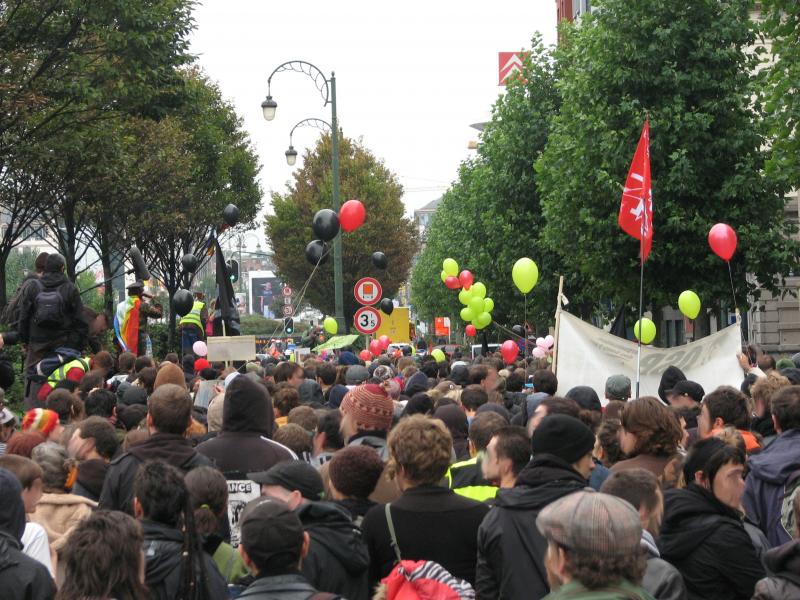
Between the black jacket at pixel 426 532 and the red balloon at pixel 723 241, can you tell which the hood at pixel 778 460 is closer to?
the black jacket at pixel 426 532

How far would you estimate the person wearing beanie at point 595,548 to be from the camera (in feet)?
11.3

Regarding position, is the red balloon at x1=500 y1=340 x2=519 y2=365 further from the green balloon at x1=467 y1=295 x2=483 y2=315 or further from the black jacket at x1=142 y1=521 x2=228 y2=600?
the black jacket at x1=142 y1=521 x2=228 y2=600

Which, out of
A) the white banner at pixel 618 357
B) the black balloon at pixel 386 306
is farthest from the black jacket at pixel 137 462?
the black balloon at pixel 386 306

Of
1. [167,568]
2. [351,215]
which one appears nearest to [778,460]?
[167,568]

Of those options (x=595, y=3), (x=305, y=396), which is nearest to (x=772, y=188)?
(x=595, y=3)

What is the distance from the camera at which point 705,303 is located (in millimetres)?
27125

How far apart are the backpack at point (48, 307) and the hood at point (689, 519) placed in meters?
8.78

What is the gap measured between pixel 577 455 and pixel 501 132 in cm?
3432

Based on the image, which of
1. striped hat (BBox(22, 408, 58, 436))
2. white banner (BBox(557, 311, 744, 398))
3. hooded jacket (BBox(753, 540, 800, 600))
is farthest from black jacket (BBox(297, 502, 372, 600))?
white banner (BBox(557, 311, 744, 398))

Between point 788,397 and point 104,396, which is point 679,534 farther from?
point 104,396

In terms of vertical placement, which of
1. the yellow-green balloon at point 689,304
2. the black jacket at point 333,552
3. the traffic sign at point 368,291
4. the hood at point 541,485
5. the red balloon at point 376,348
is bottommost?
the red balloon at point 376,348

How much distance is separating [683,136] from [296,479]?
21.5 m

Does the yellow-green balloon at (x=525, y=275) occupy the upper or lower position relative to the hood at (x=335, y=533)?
upper

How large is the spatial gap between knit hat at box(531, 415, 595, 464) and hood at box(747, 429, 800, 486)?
1.53m
